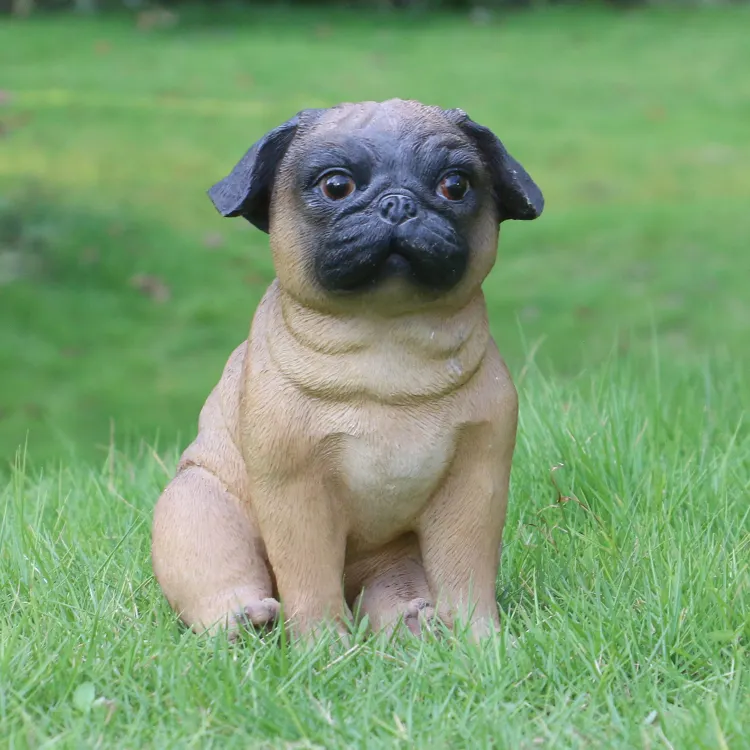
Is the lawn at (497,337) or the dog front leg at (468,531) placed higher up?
the dog front leg at (468,531)

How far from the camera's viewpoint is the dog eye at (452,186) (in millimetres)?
2545

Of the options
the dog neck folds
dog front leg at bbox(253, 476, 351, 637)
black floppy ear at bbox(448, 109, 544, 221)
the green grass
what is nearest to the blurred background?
the green grass

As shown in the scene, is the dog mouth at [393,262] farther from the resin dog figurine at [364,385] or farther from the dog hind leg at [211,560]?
the dog hind leg at [211,560]

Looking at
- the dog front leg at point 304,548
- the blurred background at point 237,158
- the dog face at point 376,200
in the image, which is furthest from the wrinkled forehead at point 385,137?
the blurred background at point 237,158

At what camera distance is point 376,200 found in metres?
2.46

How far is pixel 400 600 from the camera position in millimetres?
2758

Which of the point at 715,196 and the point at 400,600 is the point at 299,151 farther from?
the point at 715,196

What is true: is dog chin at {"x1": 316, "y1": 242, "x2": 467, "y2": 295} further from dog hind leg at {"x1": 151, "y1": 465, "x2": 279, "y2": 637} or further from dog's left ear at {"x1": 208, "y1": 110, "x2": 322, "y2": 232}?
dog hind leg at {"x1": 151, "y1": 465, "x2": 279, "y2": 637}

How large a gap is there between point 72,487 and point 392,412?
1.77m

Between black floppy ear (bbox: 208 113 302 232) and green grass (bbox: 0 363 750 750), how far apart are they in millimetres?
954

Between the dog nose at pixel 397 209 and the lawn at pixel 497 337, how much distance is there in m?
0.92

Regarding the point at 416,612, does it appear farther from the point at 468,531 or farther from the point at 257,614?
the point at 257,614

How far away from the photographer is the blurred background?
633 cm

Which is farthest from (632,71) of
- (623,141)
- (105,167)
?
(105,167)
